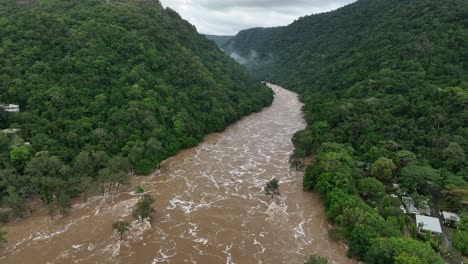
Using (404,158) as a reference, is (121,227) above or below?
below

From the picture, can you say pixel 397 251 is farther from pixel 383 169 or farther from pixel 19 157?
pixel 19 157

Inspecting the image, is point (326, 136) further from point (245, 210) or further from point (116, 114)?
point (116, 114)

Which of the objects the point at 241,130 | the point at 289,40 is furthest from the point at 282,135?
the point at 289,40

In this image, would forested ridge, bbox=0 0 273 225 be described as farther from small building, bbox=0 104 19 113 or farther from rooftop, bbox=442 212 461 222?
rooftop, bbox=442 212 461 222

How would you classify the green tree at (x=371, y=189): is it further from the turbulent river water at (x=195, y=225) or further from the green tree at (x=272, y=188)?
the green tree at (x=272, y=188)

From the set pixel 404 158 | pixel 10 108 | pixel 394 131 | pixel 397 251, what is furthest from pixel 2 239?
pixel 394 131

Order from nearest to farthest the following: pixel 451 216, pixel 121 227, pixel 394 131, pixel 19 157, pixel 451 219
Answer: pixel 121 227
pixel 451 219
pixel 451 216
pixel 19 157
pixel 394 131

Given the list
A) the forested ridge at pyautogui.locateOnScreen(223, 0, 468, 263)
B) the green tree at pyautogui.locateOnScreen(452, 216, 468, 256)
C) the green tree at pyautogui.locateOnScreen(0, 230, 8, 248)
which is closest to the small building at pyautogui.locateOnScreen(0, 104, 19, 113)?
the green tree at pyautogui.locateOnScreen(0, 230, 8, 248)
